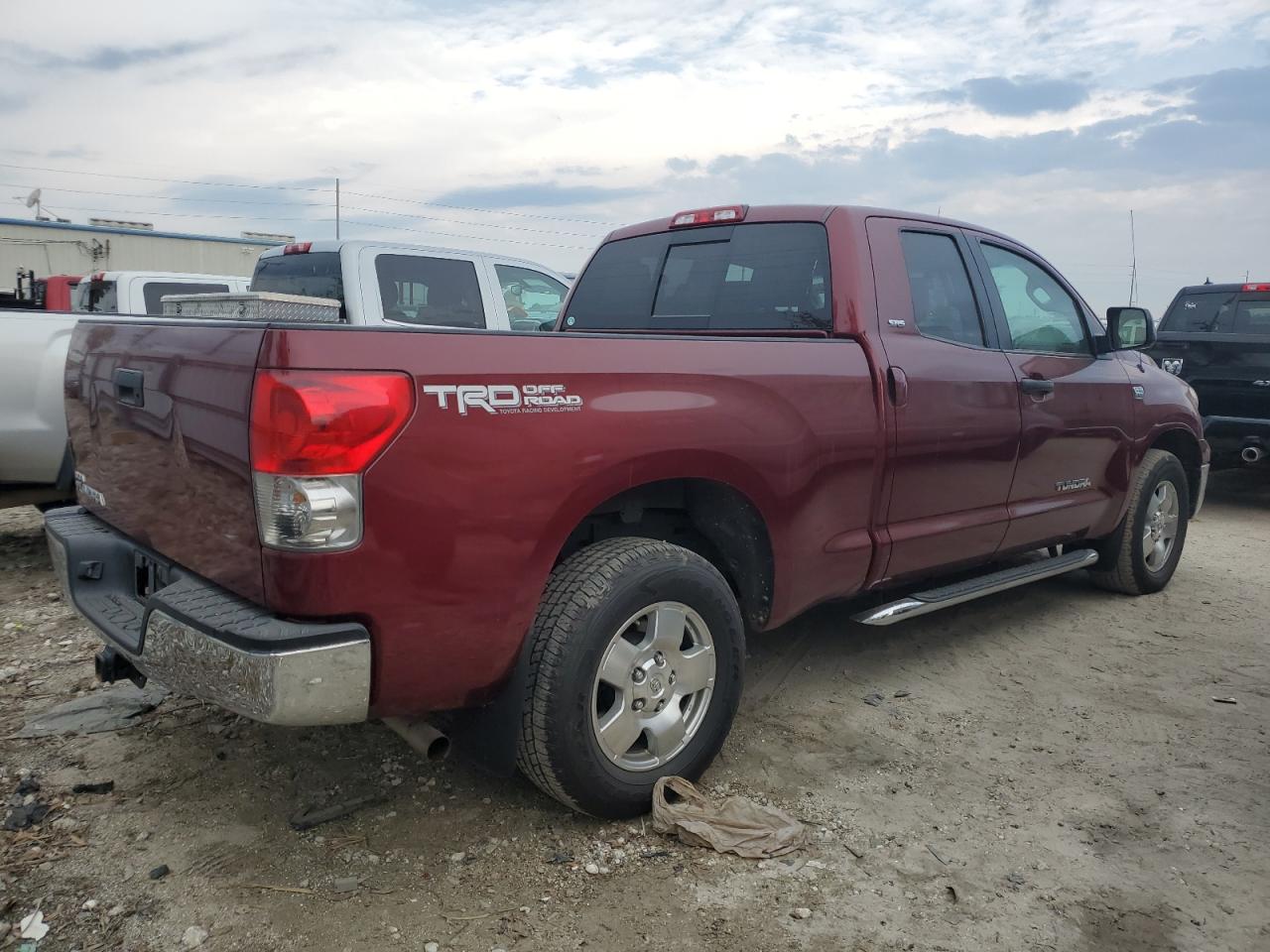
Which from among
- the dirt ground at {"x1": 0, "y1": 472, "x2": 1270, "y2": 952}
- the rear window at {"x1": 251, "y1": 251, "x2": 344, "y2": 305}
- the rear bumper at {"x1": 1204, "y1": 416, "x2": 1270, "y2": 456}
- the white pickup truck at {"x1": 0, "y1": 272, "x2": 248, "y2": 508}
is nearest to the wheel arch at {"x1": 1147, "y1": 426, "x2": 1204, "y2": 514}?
the dirt ground at {"x1": 0, "y1": 472, "x2": 1270, "y2": 952}

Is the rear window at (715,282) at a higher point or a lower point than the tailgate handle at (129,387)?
higher

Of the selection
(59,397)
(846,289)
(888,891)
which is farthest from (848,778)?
(59,397)

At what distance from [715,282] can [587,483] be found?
1.62m

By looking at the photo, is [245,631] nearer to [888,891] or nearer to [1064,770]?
[888,891]

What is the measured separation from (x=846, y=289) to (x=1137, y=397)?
2359 mm

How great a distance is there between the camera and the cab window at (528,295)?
7641mm

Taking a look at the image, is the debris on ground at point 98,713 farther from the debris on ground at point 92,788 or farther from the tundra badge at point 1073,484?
the tundra badge at point 1073,484

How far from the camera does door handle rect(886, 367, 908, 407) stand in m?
3.61

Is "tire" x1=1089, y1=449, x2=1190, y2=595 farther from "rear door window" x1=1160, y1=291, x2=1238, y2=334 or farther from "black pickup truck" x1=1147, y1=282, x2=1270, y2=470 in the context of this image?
"rear door window" x1=1160, y1=291, x2=1238, y2=334

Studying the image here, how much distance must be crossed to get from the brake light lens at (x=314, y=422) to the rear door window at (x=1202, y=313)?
9.27 meters

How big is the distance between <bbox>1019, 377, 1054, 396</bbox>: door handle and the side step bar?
817 mm

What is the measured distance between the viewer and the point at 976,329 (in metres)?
4.20

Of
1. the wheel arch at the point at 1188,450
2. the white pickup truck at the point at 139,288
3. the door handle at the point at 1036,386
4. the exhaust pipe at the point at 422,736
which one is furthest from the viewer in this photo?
the white pickup truck at the point at 139,288

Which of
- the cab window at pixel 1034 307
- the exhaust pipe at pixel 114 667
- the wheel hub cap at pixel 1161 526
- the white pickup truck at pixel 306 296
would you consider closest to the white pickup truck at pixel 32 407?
the white pickup truck at pixel 306 296
